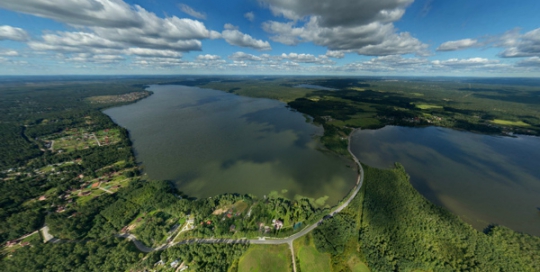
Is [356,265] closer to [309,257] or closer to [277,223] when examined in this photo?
[309,257]

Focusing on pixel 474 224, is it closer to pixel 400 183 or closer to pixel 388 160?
pixel 400 183

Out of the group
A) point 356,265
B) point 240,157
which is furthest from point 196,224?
point 240,157

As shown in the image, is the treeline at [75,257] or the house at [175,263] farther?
the house at [175,263]

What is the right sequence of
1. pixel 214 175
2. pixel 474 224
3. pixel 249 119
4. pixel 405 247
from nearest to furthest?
pixel 405 247 < pixel 474 224 < pixel 214 175 < pixel 249 119

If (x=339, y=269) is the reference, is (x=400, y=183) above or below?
above

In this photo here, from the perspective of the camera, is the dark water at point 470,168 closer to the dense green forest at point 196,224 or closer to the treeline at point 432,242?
the treeline at point 432,242

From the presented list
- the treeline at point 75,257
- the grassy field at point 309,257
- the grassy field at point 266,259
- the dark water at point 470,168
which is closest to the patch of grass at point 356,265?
the grassy field at point 309,257

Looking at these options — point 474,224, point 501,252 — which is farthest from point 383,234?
point 474,224
